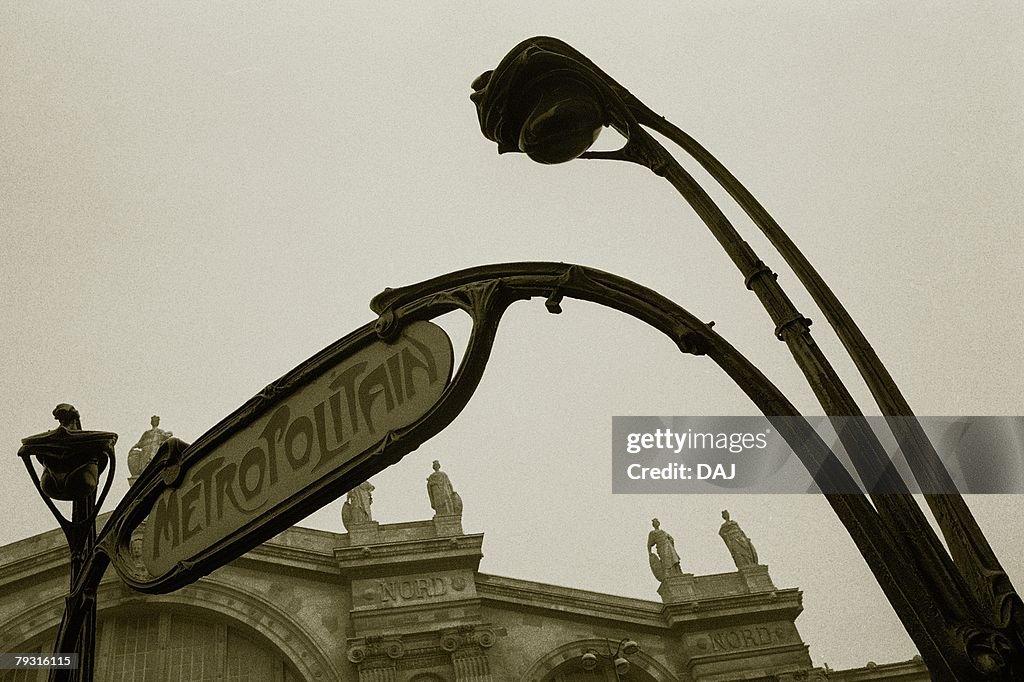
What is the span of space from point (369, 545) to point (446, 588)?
1973 mm

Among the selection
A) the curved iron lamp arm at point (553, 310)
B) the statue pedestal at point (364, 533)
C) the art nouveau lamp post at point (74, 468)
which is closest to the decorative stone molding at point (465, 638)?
the statue pedestal at point (364, 533)

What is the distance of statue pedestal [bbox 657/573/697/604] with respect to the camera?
66.8ft

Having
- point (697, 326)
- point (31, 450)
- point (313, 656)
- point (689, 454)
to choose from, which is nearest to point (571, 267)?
point (697, 326)

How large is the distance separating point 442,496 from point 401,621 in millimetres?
3279

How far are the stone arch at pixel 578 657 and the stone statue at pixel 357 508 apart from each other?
5130 millimetres

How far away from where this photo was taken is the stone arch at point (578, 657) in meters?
19.1

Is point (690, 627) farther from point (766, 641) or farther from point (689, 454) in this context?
point (689, 454)

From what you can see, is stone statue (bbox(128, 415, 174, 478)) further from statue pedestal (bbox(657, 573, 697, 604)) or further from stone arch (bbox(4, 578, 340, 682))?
statue pedestal (bbox(657, 573, 697, 604))

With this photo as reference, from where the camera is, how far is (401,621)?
18781 millimetres

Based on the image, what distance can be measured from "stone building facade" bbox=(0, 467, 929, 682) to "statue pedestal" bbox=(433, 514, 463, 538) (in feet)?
0.11

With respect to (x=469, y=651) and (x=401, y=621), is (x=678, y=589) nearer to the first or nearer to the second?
(x=469, y=651)

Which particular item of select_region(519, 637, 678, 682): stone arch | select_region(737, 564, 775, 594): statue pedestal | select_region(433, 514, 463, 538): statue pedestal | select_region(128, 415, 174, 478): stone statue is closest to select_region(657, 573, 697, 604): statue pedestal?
select_region(737, 564, 775, 594): statue pedestal

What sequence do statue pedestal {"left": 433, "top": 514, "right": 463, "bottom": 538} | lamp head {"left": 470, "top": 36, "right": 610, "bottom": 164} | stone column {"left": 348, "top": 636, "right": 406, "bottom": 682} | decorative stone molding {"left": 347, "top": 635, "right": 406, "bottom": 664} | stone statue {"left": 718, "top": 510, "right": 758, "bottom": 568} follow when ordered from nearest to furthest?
1. lamp head {"left": 470, "top": 36, "right": 610, "bottom": 164}
2. stone column {"left": 348, "top": 636, "right": 406, "bottom": 682}
3. decorative stone molding {"left": 347, "top": 635, "right": 406, "bottom": 664}
4. statue pedestal {"left": 433, "top": 514, "right": 463, "bottom": 538}
5. stone statue {"left": 718, "top": 510, "right": 758, "bottom": 568}

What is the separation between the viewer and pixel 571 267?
8.15ft
